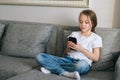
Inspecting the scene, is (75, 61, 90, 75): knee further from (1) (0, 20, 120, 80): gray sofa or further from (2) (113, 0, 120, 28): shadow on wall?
(2) (113, 0, 120, 28): shadow on wall

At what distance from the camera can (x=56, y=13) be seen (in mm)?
2832

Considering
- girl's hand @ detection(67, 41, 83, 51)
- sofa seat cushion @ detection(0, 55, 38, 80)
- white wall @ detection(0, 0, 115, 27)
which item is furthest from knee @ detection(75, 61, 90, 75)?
white wall @ detection(0, 0, 115, 27)

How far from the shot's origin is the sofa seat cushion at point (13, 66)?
2188 mm

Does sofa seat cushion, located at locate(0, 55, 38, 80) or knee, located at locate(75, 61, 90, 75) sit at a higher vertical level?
knee, located at locate(75, 61, 90, 75)

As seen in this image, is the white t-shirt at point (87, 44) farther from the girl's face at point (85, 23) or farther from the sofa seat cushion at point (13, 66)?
the sofa seat cushion at point (13, 66)

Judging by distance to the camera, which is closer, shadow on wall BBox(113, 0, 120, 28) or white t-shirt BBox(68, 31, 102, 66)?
white t-shirt BBox(68, 31, 102, 66)

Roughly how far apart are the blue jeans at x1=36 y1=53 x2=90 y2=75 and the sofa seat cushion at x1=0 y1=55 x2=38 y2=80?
0.64ft

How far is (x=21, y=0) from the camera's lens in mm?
2984

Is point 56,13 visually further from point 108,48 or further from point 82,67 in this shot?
point 82,67

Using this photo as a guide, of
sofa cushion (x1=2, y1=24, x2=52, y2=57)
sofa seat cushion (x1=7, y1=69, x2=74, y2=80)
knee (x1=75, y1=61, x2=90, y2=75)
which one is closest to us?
sofa seat cushion (x1=7, y1=69, x2=74, y2=80)

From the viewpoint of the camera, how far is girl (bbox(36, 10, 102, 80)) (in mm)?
2080

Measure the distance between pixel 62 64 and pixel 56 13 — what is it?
34.2 inches

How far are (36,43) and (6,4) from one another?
34.4 inches

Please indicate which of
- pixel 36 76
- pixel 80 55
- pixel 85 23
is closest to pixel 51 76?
pixel 36 76
